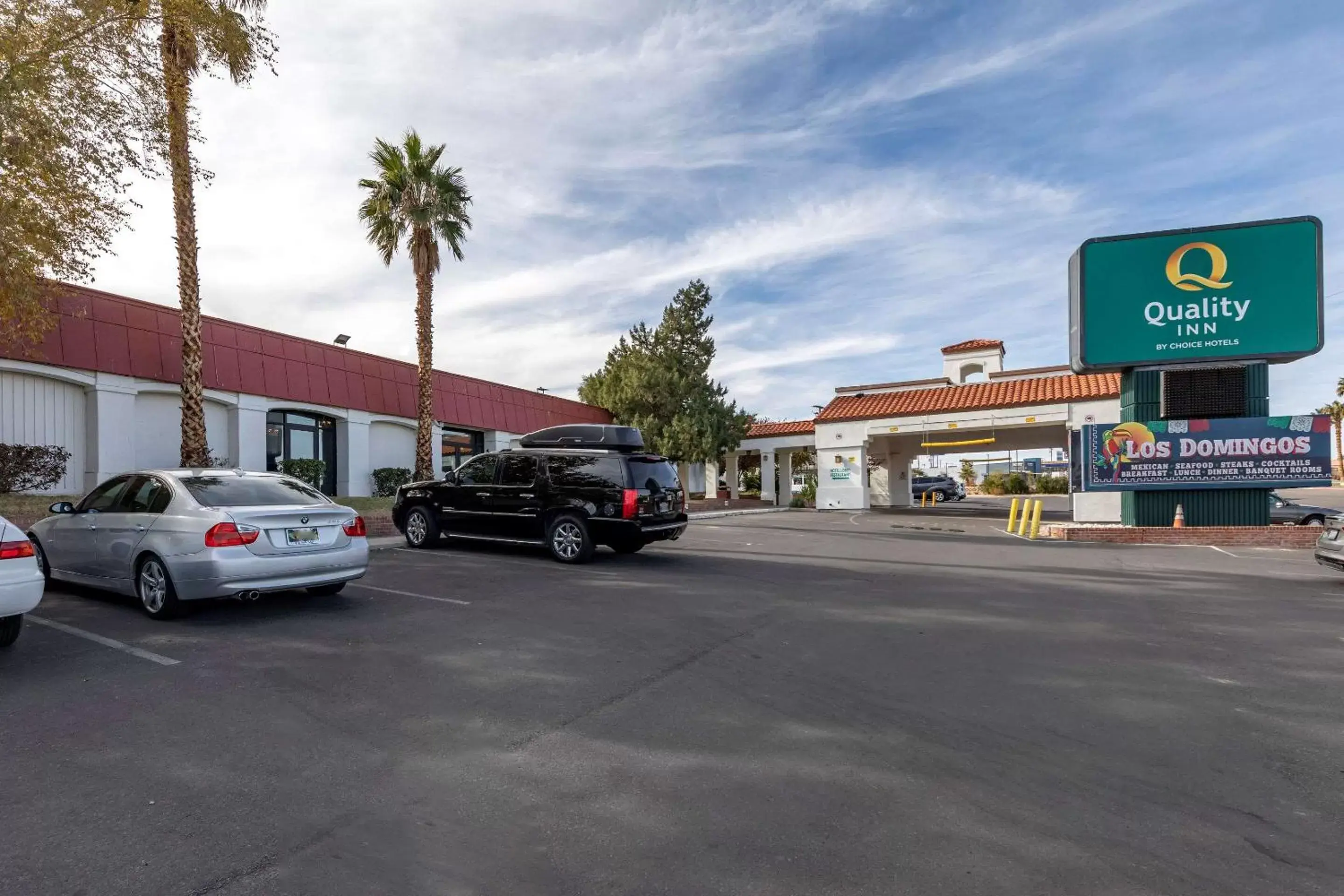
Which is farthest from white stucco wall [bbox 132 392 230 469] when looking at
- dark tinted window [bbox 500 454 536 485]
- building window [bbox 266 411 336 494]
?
dark tinted window [bbox 500 454 536 485]

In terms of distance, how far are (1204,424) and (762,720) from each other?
60.3 ft

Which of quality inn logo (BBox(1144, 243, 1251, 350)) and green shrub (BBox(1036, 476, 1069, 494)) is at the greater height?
quality inn logo (BBox(1144, 243, 1251, 350))

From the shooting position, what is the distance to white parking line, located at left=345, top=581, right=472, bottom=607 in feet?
27.0

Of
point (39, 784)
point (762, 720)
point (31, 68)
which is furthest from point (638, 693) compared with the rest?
point (31, 68)

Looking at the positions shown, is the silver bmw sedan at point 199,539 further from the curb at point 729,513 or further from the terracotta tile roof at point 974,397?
the terracotta tile roof at point 974,397

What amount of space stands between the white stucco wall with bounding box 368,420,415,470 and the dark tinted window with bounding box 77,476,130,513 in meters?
16.0

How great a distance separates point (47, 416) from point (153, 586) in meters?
12.6

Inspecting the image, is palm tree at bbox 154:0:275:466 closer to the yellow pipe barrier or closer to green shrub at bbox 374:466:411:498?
green shrub at bbox 374:466:411:498

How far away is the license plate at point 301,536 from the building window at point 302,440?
14.8m

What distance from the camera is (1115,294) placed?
19.0 metres

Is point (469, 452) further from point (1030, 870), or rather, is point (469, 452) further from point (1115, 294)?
point (1030, 870)

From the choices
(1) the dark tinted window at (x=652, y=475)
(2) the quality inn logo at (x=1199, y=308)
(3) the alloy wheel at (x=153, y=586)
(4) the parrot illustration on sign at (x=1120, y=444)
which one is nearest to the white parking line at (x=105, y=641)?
(3) the alloy wheel at (x=153, y=586)

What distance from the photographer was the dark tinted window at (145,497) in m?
7.34

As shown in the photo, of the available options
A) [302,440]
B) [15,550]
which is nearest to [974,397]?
[302,440]
